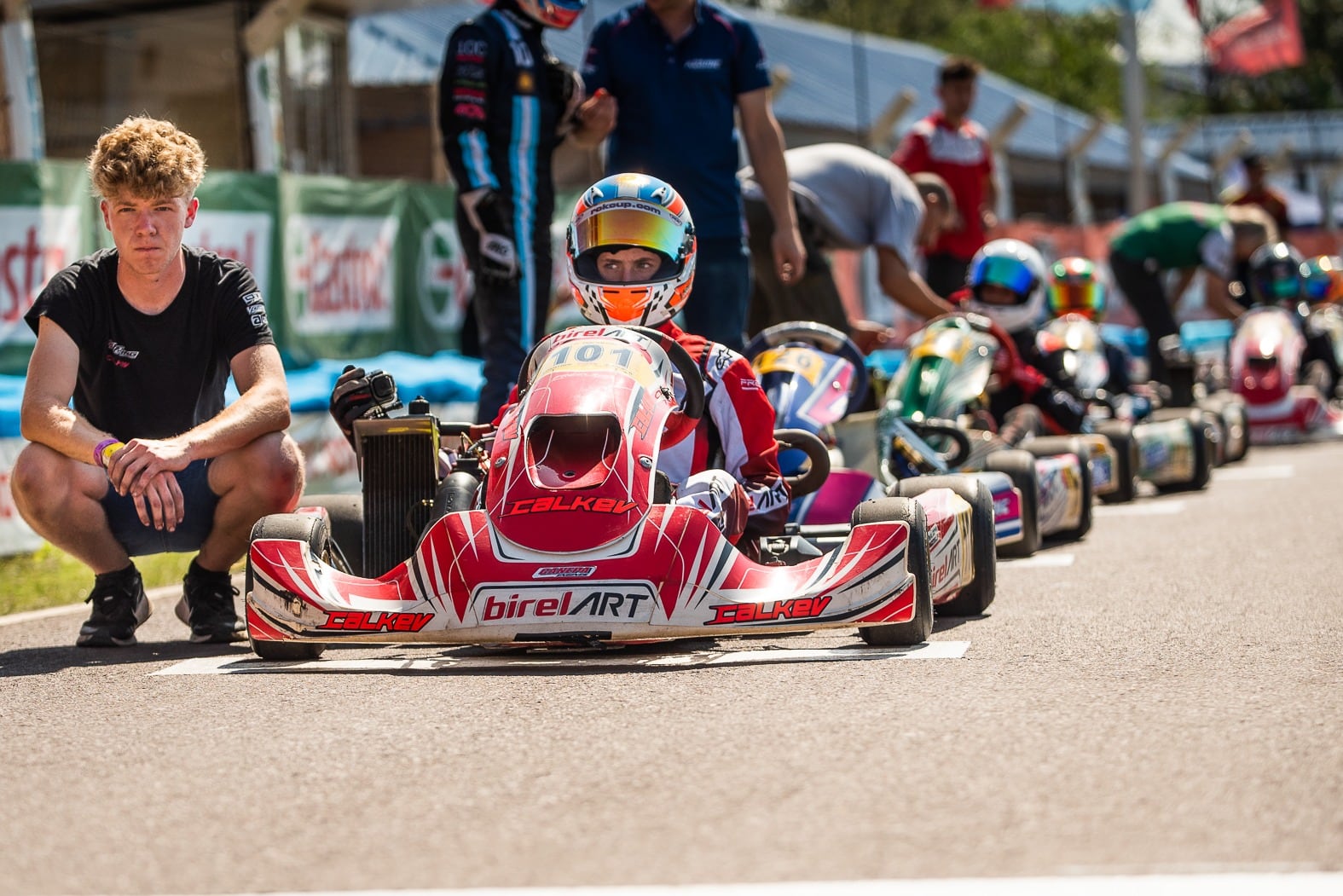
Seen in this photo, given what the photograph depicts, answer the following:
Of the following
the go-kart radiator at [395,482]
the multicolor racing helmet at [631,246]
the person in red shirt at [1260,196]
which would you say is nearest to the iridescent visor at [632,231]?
the multicolor racing helmet at [631,246]

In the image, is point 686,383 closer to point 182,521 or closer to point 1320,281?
point 182,521

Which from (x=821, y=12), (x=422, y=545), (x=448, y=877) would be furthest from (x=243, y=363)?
(x=821, y=12)

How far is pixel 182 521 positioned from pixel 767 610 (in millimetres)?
1662

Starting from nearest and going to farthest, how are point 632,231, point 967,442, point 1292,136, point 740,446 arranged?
1. point 740,446
2. point 632,231
3. point 967,442
4. point 1292,136

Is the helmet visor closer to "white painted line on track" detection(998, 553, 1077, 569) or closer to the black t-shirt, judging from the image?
"white painted line on track" detection(998, 553, 1077, 569)

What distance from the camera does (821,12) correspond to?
57625mm

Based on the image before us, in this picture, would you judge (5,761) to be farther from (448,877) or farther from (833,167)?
(833,167)

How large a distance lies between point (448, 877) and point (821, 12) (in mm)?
56872

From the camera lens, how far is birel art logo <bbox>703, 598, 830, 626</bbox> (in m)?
4.21

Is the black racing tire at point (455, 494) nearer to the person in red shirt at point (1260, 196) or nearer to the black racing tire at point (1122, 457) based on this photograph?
the black racing tire at point (1122, 457)

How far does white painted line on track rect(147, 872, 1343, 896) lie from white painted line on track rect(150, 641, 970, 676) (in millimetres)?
1751

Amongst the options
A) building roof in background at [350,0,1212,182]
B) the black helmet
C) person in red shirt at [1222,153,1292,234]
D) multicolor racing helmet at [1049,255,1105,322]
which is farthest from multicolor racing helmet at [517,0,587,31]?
person in red shirt at [1222,153,1292,234]

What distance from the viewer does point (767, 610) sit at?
4219 millimetres

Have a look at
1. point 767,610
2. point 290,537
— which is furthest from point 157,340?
point 767,610
